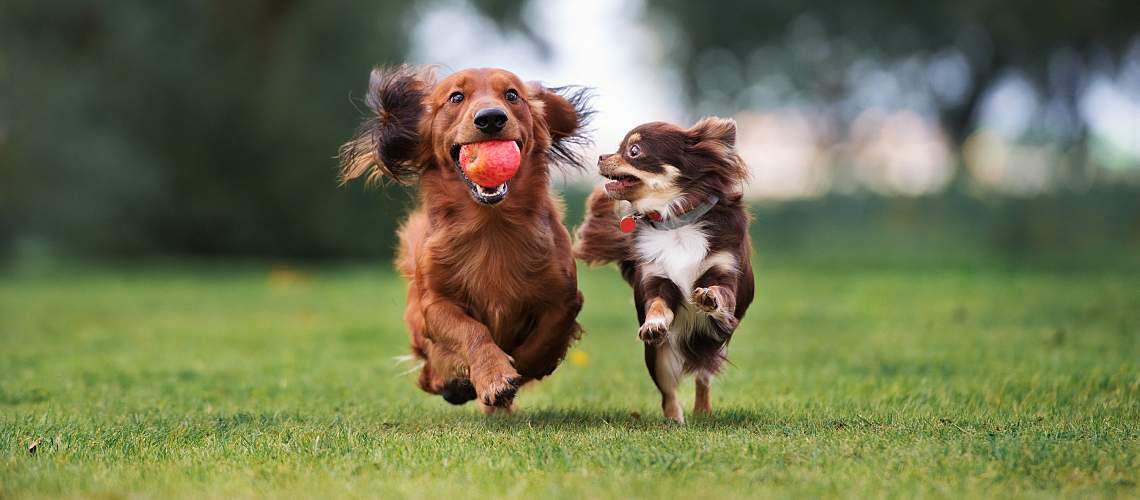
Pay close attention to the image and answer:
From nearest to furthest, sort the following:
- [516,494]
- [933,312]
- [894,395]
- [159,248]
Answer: [516,494], [894,395], [933,312], [159,248]

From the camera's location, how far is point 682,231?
4.96m

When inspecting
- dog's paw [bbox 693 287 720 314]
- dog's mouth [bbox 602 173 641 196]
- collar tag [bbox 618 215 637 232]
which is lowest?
dog's paw [bbox 693 287 720 314]

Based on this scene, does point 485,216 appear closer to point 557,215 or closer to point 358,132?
point 557,215

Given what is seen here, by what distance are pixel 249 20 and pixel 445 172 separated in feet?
50.2

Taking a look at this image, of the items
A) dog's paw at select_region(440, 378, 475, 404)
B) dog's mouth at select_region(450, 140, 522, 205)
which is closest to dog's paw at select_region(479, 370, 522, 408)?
dog's paw at select_region(440, 378, 475, 404)

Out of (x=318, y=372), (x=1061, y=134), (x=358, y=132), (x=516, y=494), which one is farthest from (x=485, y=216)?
(x=1061, y=134)

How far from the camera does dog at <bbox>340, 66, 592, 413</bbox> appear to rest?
5.01 meters

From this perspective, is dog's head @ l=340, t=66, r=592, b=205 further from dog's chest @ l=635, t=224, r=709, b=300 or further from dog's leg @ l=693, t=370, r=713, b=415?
dog's leg @ l=693, t=370, r=713, b=415

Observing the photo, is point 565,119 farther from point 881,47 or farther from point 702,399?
point 881,47

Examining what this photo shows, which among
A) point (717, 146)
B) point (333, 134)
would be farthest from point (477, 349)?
point (333, 134)

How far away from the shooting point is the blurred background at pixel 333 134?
1861 centimetres

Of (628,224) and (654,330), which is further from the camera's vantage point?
(628,224)

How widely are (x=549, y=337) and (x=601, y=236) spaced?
525mm

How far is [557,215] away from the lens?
17.9 feet
